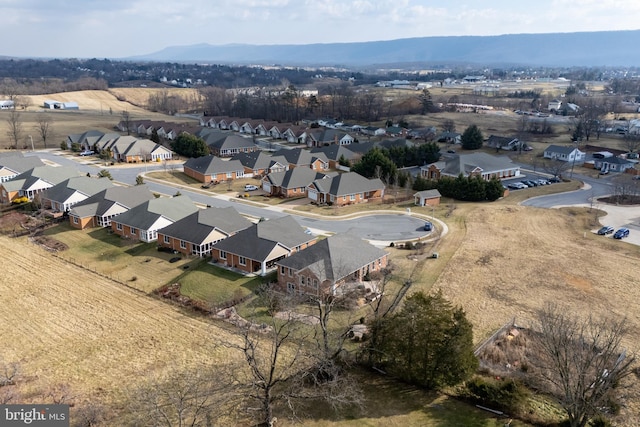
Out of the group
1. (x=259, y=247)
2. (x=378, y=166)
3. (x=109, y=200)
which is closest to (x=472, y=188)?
(x=378, y=166)

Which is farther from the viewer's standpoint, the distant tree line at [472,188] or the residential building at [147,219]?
the distant tree line at [472,188]

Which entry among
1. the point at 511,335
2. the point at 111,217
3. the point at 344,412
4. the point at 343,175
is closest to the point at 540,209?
the point at 343,175

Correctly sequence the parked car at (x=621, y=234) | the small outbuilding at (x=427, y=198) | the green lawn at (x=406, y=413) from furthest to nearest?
the small outbuilding at (x=427, y=198) < the parked car at (x=621, y=234) < the green lawn at (x=406, y=413)

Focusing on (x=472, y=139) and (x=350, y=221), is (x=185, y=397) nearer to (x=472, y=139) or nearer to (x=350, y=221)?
(x=350, y=221)

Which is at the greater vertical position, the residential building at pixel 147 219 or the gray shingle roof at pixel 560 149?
the gray shingle roof at pixel 560 149

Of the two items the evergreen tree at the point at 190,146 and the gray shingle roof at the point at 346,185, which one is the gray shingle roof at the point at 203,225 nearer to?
the gray shingle roof at the point at 346,185

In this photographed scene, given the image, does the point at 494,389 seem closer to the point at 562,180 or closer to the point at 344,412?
the point at 344,412

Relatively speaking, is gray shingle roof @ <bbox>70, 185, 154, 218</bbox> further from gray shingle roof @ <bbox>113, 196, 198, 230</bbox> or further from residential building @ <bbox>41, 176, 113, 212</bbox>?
gray shingle roof @ <bbox>113, 196, 198, 230</bbox>

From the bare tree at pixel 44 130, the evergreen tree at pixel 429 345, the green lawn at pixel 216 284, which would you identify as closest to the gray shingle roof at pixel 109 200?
the green lawn at pixel 216 284
